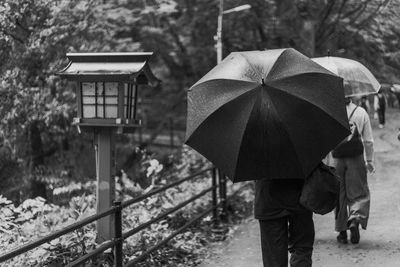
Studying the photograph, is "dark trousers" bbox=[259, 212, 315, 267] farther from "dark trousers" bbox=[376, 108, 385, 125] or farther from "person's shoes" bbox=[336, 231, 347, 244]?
"dark trousers" bbox=[376, 108, 385, 125]

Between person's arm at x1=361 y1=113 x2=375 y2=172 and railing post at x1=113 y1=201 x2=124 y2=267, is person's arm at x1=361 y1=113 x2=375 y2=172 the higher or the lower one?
the higher one

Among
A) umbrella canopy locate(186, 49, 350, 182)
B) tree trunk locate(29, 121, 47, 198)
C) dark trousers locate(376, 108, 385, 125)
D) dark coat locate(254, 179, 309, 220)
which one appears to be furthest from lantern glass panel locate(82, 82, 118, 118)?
dark trousers locate(376, 108, 385, 125)

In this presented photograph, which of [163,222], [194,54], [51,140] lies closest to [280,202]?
[163,222]

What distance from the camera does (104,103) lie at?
6188 millimetres

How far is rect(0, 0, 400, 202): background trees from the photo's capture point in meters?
12.4

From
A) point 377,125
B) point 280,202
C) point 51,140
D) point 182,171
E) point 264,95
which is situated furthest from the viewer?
point 377,125

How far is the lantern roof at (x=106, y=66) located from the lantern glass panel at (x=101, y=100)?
20 cm

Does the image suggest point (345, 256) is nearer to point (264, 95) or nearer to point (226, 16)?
point (264, 95)

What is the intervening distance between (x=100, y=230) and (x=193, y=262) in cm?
142

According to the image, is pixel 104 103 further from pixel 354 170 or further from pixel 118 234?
pixel 354 170

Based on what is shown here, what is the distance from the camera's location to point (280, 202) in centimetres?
461

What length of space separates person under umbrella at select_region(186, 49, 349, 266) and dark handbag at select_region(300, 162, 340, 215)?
4.9 inches

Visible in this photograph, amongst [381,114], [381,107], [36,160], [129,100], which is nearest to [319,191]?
[129,100]

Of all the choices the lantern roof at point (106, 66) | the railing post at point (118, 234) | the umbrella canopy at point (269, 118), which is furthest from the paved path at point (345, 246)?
the lantern roof at point (106, 66)
